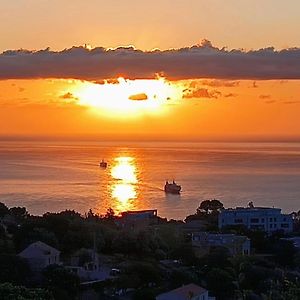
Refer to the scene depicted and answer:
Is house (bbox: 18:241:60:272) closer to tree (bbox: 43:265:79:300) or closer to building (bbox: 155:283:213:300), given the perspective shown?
tree (bbox: 43:265:79:300)

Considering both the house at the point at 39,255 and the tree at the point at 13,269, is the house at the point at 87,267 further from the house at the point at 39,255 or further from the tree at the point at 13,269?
the tree at the point at 13,269

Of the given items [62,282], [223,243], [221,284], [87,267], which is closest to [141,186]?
[223,243]

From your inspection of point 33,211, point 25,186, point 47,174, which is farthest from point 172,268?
point 47,174

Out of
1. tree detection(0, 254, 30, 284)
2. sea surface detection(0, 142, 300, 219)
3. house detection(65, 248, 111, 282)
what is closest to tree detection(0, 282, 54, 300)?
tree detection(0, 254, 30, 284)

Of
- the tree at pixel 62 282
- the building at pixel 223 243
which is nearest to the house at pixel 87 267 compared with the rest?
the tree at pixel 62 282

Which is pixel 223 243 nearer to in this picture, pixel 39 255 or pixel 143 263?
pixel 143 263

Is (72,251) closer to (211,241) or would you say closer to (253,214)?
(211,241)
